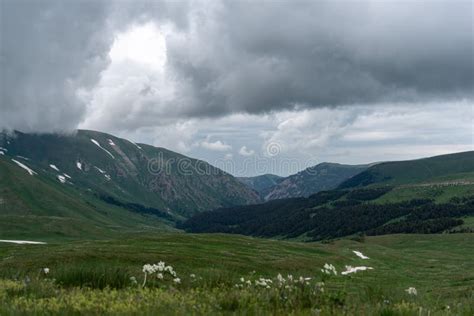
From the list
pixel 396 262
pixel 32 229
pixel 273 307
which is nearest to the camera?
pixel 273 307

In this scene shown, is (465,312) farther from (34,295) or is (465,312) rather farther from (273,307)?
(34,295)

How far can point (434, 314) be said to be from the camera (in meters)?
8.60

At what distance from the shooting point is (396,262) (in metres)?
105

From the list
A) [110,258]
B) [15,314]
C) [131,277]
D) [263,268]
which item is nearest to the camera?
[15,314]

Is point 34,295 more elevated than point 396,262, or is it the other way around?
point 34,295

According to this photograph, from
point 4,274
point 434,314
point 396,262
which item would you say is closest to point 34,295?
point 4,274

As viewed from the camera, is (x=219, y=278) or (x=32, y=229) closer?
(x=219, y=278)

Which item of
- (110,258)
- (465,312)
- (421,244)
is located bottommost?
(421,244)

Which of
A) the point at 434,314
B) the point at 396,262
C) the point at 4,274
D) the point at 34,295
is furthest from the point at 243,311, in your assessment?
the point at 396,262

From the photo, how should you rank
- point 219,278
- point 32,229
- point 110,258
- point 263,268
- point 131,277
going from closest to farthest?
point 131,277
point 219,278
point 110,258
point 263,268
point 32,229

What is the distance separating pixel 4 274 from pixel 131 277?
167 inches

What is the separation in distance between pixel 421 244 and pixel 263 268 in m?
123

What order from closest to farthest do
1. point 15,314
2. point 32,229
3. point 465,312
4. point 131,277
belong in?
1. point 15,314
2. point 465,312
3. point 131,277
4. point 32,229

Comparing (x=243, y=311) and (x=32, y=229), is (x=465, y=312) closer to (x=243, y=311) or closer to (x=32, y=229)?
(x=243, y=311)
